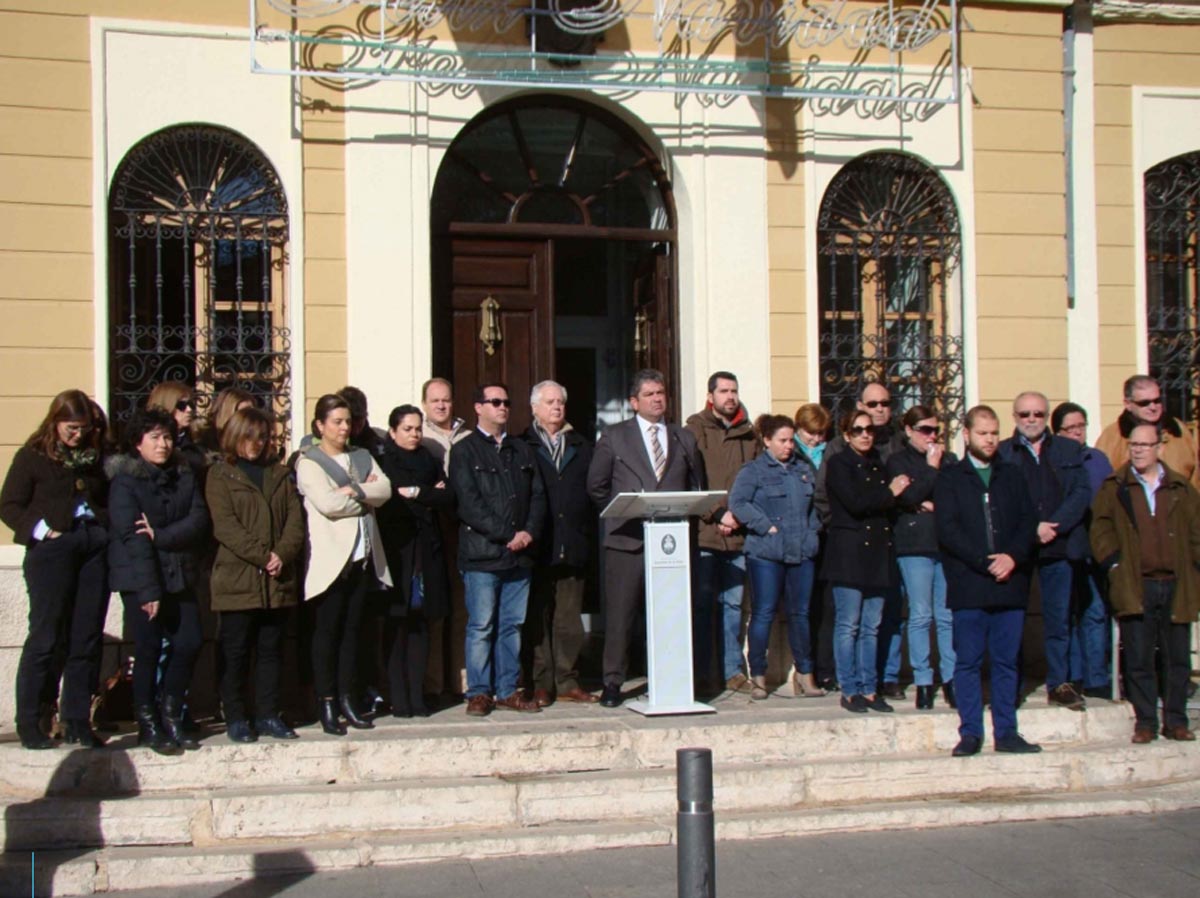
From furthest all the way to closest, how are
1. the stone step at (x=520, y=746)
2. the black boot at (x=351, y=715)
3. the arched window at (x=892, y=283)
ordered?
1. the arched window at (x=892, y=283)
2. the black boot at (x=351, y=715)
3. the stone step at (x=520, y=746)

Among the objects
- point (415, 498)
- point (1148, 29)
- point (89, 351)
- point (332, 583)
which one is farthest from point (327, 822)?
point (1148, 29)

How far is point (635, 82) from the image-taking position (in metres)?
10.2

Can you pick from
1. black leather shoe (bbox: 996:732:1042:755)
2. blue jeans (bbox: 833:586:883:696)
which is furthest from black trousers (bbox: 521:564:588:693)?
black leather shoe (bbox: 996:732:1042:755)

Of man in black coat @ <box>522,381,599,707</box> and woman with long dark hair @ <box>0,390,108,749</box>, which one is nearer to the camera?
woman with long dark hair @ <box>0,390,108,749</box>

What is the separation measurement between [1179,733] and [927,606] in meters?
1.62

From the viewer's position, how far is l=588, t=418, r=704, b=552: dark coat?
8750 millimetres

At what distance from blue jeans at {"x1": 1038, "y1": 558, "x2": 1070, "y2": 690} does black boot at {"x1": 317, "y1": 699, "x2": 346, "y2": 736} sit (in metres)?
4.27

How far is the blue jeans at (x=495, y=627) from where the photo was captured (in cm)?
851

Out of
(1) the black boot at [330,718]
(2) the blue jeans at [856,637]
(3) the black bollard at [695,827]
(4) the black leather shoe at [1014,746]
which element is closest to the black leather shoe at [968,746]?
(4) the black leather shoe at [1014,746]

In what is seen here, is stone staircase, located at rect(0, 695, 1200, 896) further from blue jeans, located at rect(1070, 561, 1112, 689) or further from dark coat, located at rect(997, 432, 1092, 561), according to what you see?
dark coat, located at rect(997, 432, 1092, 561)

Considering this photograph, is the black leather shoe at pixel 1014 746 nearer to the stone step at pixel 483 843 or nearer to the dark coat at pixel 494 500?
the stone step at pixel 483 843

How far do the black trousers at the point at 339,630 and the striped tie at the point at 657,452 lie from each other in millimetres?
1845

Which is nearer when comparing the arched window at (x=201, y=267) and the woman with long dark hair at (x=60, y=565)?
the woman with long dark hair at (x=60, y=565)

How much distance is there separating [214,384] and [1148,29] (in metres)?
7.47
